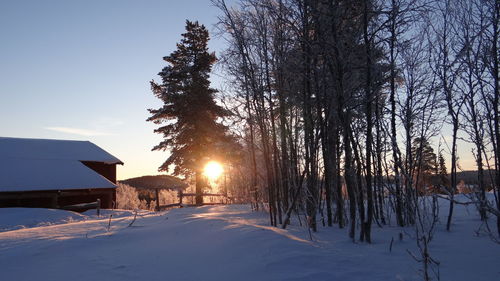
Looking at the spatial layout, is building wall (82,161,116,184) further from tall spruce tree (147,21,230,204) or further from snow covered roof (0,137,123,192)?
tall spruce tree (147,21,230,204)

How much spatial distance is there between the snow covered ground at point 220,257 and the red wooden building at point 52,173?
43.3 feet

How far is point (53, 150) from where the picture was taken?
22.6 m

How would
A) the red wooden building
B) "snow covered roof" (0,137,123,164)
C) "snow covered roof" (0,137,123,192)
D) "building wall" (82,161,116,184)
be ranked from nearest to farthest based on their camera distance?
the red wooden building
"snow covered roof" (0,137,123,192)
"snow covered roof" (0,137,123,164)
"building wall" (82,161,116,184)

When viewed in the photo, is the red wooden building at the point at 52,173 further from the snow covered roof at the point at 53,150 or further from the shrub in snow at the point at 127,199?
the shrub in snow at the point at 127,199

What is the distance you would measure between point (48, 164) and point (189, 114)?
8.86 meters

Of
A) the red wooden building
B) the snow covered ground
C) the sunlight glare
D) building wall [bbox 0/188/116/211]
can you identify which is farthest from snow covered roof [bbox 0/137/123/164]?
the snow covered ground

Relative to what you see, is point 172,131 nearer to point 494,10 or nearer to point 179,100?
point 179,100

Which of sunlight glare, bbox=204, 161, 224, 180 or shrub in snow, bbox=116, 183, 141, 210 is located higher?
sunlight glare, bbox=204, 161, 224, 180

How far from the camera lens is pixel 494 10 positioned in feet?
20.8

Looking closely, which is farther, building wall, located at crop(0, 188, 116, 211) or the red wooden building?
the red wooden building

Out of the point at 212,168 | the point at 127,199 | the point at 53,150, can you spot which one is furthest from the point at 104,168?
the point at 212,168

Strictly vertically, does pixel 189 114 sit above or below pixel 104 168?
above

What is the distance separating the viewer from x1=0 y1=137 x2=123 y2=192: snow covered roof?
1747 centimetres

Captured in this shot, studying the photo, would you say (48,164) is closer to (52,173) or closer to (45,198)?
(52,173)
